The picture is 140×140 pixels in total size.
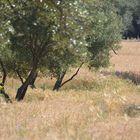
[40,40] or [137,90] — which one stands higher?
[40,40]

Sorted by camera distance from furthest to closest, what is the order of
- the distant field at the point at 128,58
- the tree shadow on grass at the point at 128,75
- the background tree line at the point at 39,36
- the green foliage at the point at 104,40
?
the distant field at the point at 128,58
the tree shadow on grass at the point at 128,75
the green foliage at the point at 104,40
the background tree line at the point at 39,36

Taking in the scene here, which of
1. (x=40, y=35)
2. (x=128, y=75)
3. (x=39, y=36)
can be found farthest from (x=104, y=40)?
(x=40, y=35)

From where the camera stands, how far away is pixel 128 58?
221ft

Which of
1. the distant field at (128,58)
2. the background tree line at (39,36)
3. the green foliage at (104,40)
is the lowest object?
the distant field at (128,58)

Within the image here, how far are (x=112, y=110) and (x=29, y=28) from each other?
5156 mm

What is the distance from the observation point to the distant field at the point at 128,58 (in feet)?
183

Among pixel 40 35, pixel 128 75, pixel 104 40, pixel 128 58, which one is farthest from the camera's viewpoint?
pixel 128 58

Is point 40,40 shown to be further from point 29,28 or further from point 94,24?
point 94,24

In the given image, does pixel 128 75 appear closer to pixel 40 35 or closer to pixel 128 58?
pixel 128 58

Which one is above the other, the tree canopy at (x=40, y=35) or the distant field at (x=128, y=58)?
the tree canopy at (x=40, y=35)

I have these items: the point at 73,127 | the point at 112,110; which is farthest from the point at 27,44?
the point at 73,127

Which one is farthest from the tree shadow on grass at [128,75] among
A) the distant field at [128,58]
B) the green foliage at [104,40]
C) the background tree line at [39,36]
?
the background tree line at [39,36]

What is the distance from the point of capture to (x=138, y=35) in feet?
347

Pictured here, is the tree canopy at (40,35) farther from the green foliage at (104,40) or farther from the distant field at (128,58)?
the distant field at (128,58)
